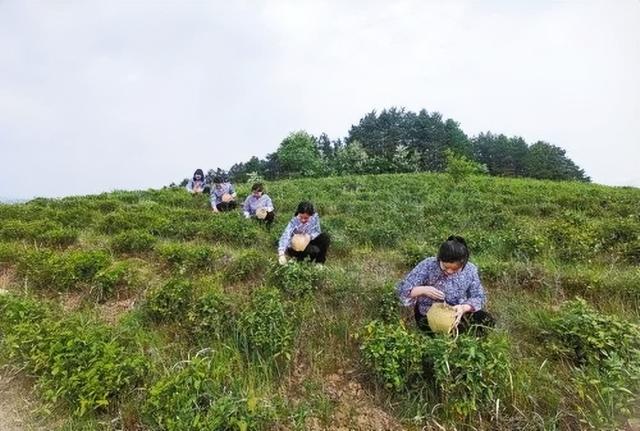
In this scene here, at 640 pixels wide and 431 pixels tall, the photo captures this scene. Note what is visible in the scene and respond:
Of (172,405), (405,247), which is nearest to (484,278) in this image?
(405,247)

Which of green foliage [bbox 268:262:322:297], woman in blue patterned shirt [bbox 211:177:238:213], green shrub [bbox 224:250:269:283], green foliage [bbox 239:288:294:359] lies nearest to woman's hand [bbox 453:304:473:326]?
green foliage [bbox 239:288:294:359]

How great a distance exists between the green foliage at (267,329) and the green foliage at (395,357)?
787mm

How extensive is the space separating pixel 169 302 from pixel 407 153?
45.9 meters

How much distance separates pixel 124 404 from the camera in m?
3.37

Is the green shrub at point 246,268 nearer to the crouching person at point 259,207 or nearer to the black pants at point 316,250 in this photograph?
the black pants at point 316,250

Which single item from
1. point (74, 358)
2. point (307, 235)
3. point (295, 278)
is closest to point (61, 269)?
point (74, 358)

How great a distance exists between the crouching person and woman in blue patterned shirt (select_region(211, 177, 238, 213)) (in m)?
1.68

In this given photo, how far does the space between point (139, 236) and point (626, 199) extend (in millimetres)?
12226

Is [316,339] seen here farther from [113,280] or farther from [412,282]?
[113,280]

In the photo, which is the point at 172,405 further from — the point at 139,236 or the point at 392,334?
the point at 139,236

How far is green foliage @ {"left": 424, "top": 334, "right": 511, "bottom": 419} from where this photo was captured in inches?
123

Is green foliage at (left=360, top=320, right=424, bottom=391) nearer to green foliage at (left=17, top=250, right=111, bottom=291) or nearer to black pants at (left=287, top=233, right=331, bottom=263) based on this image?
black pants at (left=287, top=233, right=331, bottom=263)

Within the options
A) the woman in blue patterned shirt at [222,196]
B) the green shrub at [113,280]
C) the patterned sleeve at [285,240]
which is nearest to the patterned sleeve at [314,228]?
the patterned sleeve at [285,240]

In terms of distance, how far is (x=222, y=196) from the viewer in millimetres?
10703
